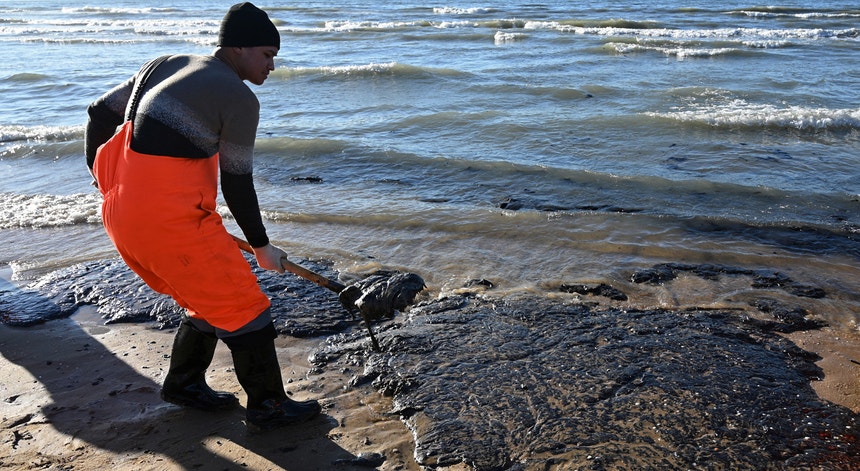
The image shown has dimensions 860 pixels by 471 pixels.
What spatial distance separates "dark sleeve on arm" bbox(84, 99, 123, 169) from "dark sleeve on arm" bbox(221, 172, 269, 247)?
27.7 inches

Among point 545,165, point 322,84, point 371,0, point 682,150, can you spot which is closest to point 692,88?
point 682,150

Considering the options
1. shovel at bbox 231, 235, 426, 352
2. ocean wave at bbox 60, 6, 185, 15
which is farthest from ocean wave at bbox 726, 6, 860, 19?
ocean wave at bbox 60, 6, 185, 15

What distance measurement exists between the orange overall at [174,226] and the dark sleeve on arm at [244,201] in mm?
76

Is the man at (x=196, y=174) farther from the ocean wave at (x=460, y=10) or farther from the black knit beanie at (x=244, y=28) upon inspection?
the ocean wave at (x=460, y=10)

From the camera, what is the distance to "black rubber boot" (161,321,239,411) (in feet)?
11.5

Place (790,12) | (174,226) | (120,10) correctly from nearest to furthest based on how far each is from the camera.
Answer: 1. (174,226)
2. (790,12)
3. (120,10)

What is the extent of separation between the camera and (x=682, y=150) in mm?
8703

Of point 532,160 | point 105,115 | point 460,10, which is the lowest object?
point 532,160

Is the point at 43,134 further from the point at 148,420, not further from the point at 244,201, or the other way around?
the point at 244,201

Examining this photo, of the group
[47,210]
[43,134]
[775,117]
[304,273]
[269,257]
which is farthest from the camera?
[43,134]

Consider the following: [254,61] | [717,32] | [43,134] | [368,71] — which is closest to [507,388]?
[254,61]

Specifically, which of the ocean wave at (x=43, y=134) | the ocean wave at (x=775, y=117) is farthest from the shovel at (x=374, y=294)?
the ocean wave at (x=43, y=134)

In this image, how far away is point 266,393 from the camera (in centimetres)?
337

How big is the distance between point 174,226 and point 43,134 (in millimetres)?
8301
